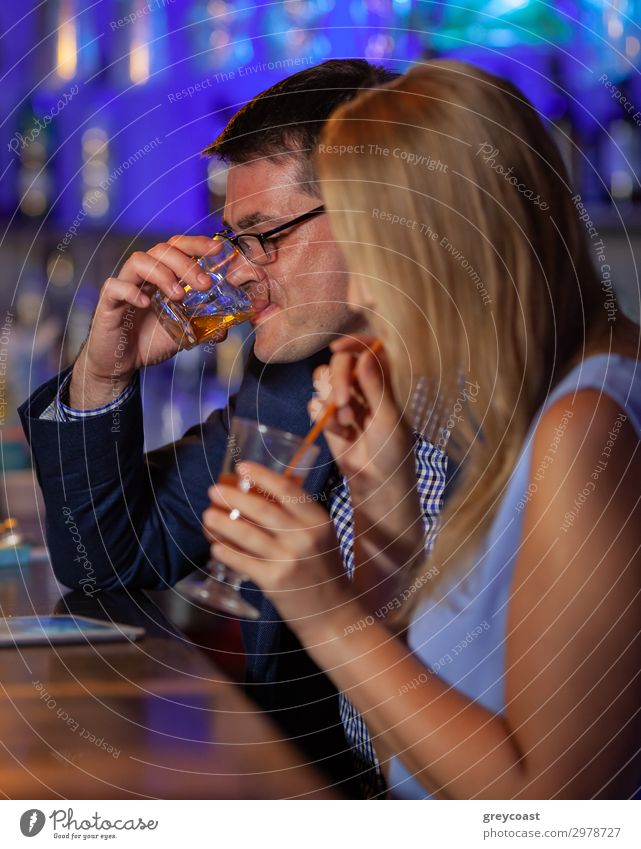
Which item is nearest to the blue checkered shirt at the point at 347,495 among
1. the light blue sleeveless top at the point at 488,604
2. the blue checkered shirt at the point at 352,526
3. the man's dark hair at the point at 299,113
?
the blue checkered shirt at the point at 352,526

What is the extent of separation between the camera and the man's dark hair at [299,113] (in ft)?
3.10

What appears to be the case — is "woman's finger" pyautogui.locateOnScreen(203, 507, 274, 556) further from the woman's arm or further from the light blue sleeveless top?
the light blue sleeveless top

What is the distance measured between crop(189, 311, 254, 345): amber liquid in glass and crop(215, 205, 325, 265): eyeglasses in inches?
2.5

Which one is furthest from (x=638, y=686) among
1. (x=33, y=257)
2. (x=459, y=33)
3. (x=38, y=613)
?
(x=33, y=257)

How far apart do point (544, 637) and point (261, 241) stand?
47 centimetres

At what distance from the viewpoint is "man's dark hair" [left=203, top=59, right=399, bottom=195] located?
3.10 ft

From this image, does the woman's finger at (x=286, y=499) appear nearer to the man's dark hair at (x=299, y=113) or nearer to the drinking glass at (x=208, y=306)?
the drinking glass at (x=208, y=306)

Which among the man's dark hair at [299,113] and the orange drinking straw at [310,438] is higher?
the man's dark hair at [299,113]

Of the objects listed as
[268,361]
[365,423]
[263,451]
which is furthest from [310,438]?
[268,361]

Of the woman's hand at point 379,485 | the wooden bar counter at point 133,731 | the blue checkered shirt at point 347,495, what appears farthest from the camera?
the blue checkered shirt at point 347,495

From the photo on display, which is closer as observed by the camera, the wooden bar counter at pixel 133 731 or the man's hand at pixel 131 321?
the wooden bar counter at pixel 133 731
